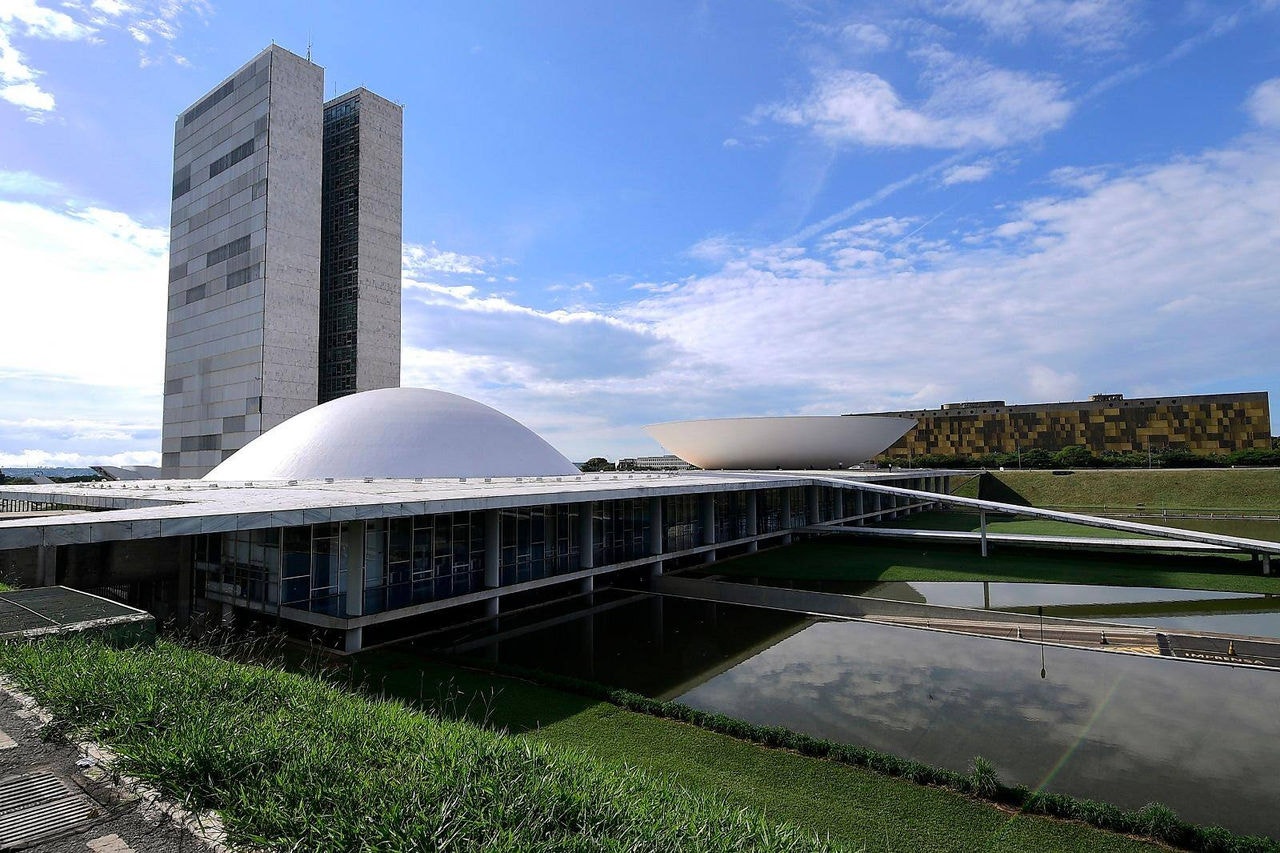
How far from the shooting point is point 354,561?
12.2 metres

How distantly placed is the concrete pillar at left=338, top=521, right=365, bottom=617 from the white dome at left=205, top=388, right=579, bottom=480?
351 inches

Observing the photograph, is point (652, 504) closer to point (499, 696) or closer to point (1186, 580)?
point (499, 696)

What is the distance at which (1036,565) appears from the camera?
847 inches

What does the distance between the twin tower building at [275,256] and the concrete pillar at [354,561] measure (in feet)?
106

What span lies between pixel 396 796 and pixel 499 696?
5.78 m

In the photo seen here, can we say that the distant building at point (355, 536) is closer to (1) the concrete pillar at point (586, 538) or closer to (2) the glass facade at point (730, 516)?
(1) the concrete pillar at point (586, 538)

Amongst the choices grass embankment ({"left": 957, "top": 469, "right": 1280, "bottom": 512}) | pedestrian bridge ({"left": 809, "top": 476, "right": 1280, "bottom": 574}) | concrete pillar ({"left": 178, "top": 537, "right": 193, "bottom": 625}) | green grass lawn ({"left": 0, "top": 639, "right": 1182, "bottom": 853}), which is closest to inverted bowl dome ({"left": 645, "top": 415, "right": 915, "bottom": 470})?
pedestrian bridge ({"left": 809, "top": 476, "right": 1280, "bottom": 574})

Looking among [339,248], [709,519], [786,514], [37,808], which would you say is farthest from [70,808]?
[339,248]

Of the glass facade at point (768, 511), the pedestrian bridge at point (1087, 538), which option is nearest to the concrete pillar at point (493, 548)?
the glass facade at point (768, 511)

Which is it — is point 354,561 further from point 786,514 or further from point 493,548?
point 786,514

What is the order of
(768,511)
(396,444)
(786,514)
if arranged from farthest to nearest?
1. (786,514)
2. (768,511)
3. (396,444)

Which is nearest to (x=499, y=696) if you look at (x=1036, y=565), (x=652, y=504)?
(x=652, y=504)

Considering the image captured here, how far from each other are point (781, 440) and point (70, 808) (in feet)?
114

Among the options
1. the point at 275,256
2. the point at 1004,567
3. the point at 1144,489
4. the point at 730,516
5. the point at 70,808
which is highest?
the point at 275,256
